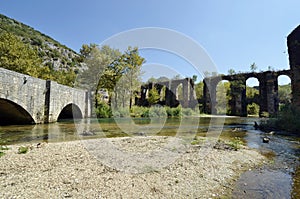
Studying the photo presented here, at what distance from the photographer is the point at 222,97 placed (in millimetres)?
39125

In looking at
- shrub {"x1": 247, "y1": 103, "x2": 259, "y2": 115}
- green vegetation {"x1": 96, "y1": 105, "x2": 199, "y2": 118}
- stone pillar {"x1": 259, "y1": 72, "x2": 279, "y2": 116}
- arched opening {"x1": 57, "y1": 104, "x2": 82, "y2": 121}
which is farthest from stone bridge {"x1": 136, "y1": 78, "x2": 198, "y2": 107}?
arched opening {"x1": 57, "y1": 104, "x2": 82, "y2": 121}

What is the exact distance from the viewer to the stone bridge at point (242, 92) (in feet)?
102

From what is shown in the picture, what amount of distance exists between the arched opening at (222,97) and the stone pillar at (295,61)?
84.0ft

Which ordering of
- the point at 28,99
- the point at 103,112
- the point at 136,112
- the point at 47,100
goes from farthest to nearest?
the point at 136,112 < the point at 103,112 < the point at 47,100 < the point at 28,99

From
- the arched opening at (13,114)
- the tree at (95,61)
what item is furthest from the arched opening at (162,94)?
the arched opening at (13,114)

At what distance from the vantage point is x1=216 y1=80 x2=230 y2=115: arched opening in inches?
1464

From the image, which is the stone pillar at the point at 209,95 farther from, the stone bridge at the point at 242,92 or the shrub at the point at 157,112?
the shrub at the point at 157,112

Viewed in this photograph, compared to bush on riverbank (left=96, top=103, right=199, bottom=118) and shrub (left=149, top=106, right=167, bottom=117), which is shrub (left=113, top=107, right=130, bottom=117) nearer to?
bush on riverbank (left=96, top=103, right=199, bottom=118)

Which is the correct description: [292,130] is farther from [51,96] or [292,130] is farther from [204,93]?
[204,93]

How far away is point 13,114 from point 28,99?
1.73m

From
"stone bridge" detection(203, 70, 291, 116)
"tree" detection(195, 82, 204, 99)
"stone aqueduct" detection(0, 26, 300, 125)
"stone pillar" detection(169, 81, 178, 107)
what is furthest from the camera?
"stone pillar" detection(169, 81, 178, 107)

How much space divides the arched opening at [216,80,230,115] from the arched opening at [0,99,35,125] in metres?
34.2

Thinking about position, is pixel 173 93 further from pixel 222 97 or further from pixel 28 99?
pixel 28 99

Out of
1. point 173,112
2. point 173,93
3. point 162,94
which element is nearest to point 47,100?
point 173,112
